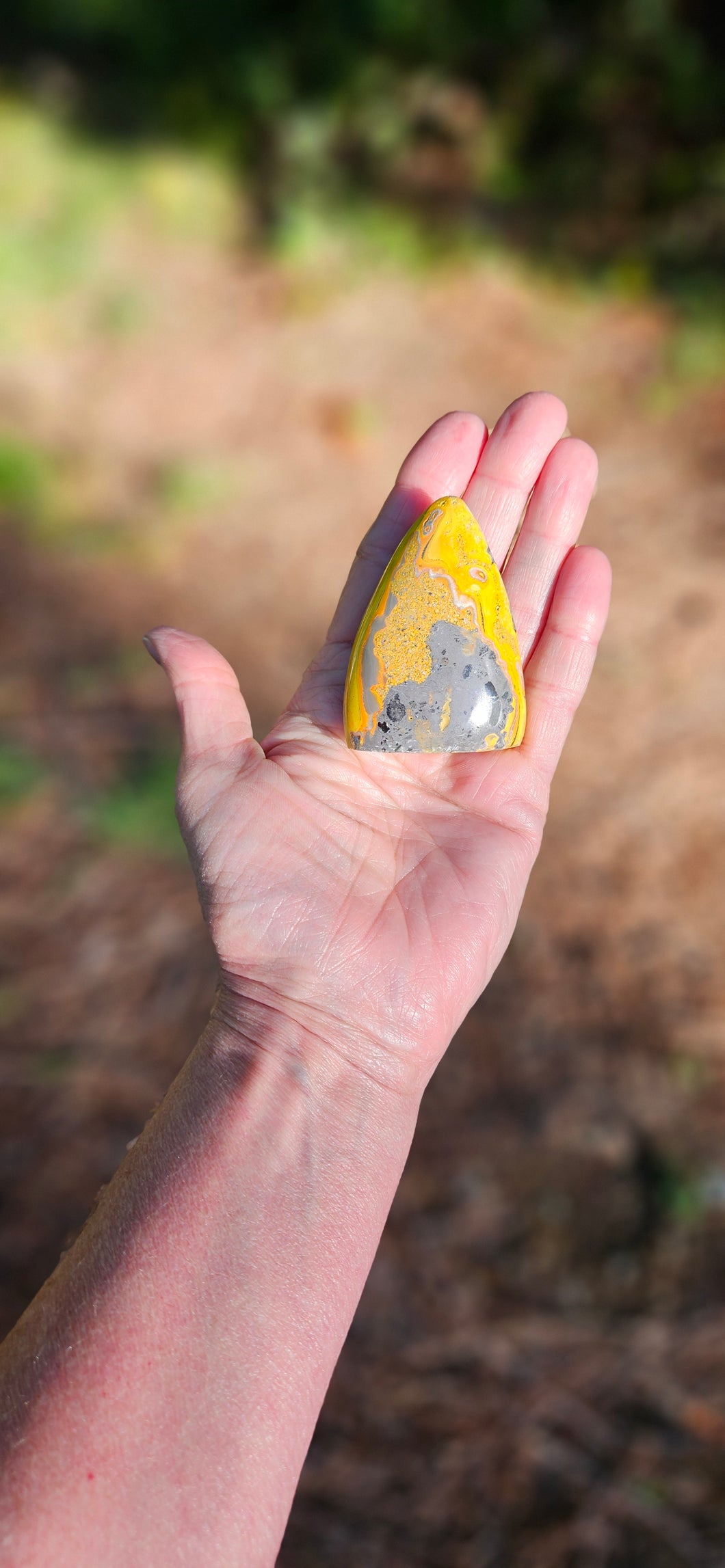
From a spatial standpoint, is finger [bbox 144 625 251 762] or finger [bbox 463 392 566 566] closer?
finger [bbox 144 625 251 762]

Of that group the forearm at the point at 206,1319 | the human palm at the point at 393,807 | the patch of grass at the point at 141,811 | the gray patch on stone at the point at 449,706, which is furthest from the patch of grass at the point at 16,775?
the forearm at the point at 206,1319

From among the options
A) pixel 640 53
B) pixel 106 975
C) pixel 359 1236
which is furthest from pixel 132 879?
pixel 640 53

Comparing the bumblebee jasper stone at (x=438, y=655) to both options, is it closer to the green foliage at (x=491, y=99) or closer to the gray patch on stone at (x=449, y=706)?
the gray patch on stone at (x=449, y=706)

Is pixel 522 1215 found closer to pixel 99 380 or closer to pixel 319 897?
pixel 319 897

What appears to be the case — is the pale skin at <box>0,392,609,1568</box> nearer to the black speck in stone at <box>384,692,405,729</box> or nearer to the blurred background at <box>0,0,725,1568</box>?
the black speck in stone at <box>384,692,405,729</box>

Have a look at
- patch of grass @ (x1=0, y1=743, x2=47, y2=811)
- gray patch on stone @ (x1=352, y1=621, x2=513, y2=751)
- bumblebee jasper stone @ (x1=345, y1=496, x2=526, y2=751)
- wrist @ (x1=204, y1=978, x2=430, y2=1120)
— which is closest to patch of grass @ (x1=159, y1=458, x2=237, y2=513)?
patch of grass @ (x1=0, y1=743, x2=47, y2=811)

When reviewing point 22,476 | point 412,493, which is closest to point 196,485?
point 22,476

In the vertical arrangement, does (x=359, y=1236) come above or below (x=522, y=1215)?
above
